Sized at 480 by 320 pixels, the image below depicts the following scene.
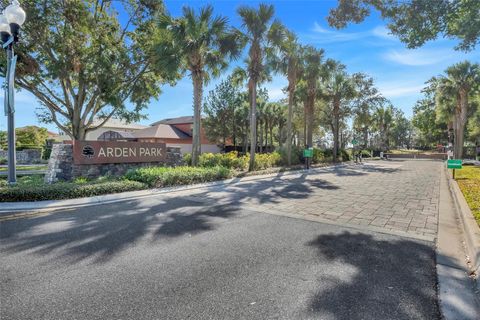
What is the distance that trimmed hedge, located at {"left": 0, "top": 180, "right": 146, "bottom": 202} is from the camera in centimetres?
726

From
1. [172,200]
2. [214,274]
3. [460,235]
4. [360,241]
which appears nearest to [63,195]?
[172,200]

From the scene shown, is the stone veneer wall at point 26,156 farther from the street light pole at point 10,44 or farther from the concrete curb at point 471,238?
the concrete curb at point 471,238

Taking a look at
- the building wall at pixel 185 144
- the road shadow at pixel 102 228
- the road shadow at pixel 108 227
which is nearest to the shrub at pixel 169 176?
the road shadow at pixel 108 227

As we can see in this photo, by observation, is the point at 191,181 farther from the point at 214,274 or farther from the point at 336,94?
the point at 336,94

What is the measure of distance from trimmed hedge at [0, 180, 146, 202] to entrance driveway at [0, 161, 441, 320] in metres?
1.63

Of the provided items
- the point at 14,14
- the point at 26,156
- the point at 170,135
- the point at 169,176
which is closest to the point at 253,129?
the point at 169,176

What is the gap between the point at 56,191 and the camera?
25.4 ft

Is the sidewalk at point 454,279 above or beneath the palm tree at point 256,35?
beneath

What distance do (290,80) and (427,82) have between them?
3445 centimetres

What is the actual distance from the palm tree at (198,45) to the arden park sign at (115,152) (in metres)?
2.19

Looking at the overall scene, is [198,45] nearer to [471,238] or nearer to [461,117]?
[471,238]

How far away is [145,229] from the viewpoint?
518 cm

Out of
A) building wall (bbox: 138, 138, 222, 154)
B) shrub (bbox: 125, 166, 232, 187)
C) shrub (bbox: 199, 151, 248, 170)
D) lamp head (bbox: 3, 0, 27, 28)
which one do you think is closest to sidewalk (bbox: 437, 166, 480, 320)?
shrub (bbox: 125, 166, 232, 187)

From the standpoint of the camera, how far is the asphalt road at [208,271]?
2.69m
